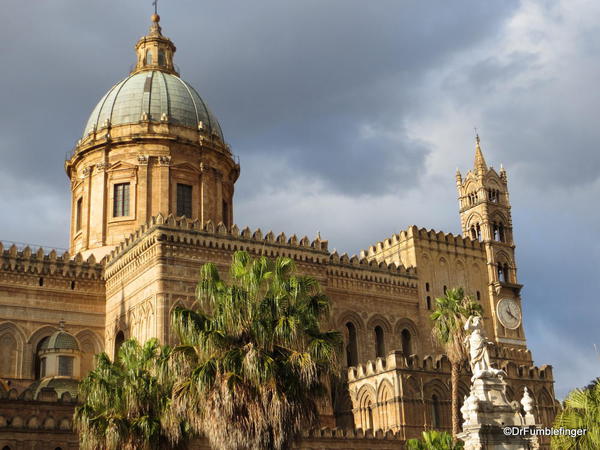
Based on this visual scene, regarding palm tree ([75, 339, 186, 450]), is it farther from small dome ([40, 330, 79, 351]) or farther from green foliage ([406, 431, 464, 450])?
small dome ([40, 330, 79, 351])

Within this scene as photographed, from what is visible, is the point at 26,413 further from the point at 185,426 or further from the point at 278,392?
the point at 278,392

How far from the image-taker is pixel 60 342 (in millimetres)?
37281

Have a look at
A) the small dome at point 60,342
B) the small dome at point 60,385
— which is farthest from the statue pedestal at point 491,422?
the small dome at point 60,342

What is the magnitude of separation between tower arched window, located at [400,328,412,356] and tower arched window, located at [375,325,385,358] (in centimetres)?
133

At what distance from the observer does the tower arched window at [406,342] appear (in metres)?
45.2

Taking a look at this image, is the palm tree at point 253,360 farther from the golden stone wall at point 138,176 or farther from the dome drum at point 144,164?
the dome drum at point 144,164

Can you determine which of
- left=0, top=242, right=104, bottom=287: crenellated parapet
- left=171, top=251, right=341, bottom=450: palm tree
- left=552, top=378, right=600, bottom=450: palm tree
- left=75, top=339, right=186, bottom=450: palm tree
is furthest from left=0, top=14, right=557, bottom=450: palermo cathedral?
left=552, top=378, right=600, bottom=450: palm tree

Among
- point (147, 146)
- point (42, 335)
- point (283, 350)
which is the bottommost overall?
point (283, 350)

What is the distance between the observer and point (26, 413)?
106 ft

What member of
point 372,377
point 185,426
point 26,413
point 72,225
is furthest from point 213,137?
point 185,426

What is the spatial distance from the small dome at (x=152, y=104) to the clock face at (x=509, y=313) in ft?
61.3

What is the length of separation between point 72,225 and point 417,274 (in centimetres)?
1919

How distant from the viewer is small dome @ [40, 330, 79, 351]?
3716cm

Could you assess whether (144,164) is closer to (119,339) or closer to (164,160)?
(164,160)
